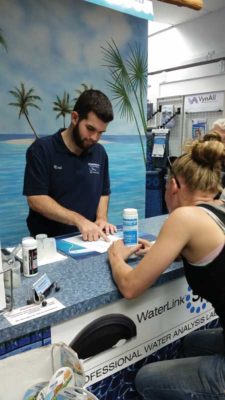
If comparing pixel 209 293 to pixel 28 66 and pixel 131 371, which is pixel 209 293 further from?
pixel 28 66

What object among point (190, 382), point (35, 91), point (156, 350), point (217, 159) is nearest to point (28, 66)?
point (35, 91)

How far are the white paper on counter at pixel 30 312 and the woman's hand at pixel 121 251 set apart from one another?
1.20 feet

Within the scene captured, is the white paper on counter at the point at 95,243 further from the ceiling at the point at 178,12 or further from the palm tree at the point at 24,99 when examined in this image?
the ceiling at the point at 178,12

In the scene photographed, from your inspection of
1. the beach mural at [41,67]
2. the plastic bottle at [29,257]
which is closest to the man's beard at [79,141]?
the plastic bottle at [29,257]

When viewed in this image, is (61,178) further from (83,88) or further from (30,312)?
(83,88)

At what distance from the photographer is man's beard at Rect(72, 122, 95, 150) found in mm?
1996

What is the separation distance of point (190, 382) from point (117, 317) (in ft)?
1.07

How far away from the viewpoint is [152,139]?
566 cm

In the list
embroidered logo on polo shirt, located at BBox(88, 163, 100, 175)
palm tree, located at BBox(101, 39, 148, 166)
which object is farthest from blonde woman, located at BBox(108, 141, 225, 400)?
palm tree, located at BBox(101, 39, 148, 166)

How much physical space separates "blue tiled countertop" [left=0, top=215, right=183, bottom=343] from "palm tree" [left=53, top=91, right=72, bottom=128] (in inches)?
88.9

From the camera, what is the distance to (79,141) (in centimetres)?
202

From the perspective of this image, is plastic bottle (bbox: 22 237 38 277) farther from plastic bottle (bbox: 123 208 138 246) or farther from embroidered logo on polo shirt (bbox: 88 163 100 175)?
embroidered logo on polo shirt (bbox: 88 163 100 175)

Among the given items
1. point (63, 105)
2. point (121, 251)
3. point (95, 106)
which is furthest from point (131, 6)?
point (63, 105)

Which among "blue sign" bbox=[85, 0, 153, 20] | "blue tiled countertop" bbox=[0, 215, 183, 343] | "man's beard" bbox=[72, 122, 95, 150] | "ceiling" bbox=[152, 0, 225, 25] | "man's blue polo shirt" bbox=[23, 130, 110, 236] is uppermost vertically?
"ceiling" bbox=[152, 0, 225, 25]
